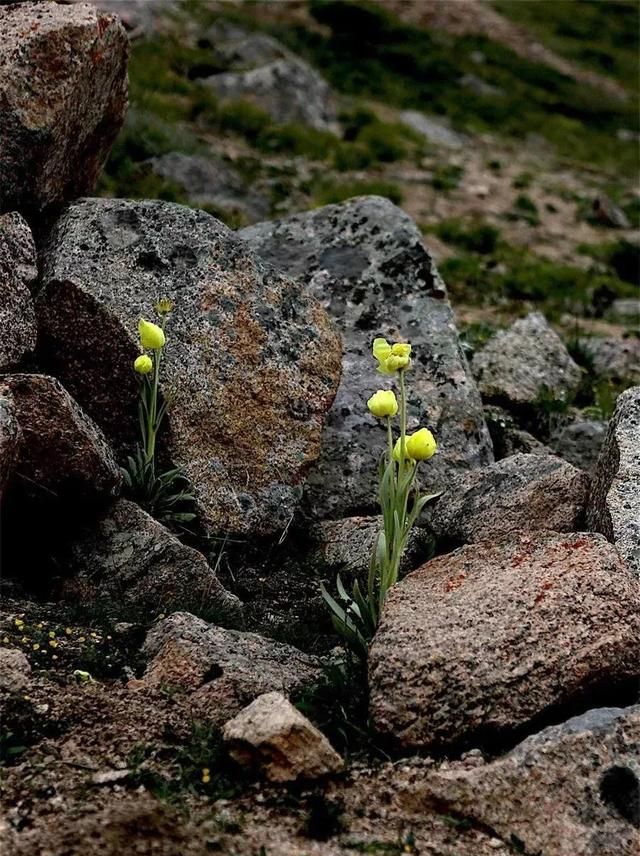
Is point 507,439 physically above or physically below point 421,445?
below

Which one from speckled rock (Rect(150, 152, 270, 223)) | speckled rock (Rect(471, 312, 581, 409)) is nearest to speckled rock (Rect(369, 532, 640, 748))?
speckled rock (Rect(471, 312, 581, 409))

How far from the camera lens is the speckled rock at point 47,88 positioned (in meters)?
5.20

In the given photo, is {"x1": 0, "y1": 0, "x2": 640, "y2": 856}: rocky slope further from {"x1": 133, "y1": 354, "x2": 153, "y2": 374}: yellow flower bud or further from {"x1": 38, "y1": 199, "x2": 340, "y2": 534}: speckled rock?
{"x1": 133, "y1": 354, "x2": 153, "y2": 374}: yellow flower bud

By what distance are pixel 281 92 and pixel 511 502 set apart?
14.2 metres

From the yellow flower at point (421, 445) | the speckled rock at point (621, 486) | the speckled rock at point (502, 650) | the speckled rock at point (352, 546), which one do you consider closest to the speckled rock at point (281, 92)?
the speckled rock at point (352, 546)

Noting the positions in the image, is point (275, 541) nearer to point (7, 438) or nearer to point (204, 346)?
point (204, 346)

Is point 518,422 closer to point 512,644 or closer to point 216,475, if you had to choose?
point 216,475

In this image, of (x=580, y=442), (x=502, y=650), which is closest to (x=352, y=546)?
(x=502, y=650)

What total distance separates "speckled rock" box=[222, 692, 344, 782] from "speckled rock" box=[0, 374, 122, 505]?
151cm

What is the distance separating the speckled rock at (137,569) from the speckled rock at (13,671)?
0.68 metres

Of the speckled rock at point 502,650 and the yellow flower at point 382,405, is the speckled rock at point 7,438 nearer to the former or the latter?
the yellow flower at point 382,405

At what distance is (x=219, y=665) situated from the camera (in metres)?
3.66

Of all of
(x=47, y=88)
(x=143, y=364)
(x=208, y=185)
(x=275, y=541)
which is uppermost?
(x=47, y=88)

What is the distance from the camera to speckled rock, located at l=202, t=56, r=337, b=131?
17.0 meters
